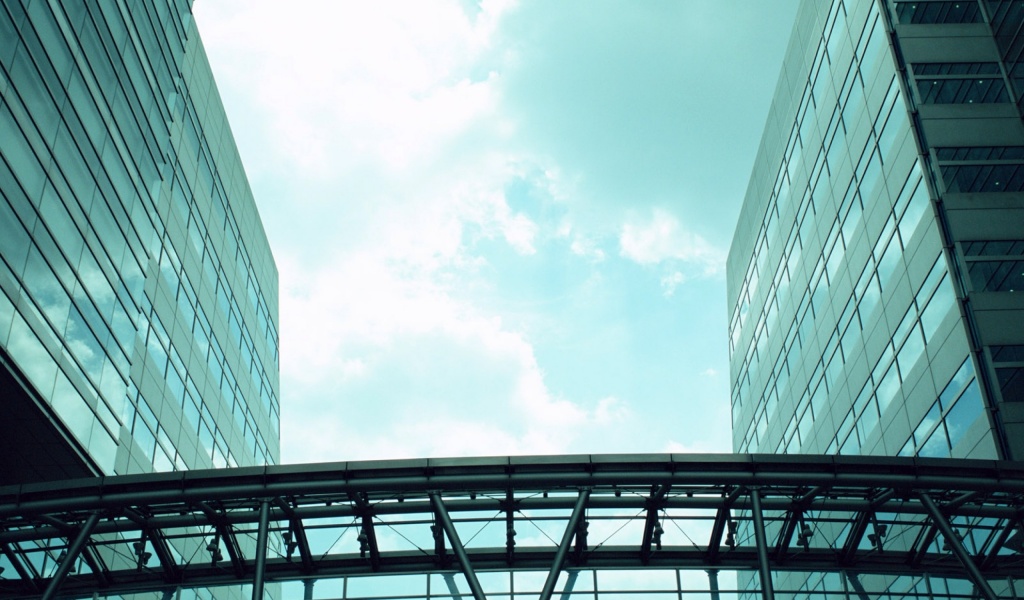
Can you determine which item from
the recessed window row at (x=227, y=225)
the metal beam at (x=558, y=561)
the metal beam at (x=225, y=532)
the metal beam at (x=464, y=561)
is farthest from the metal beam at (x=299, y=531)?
the recessed window row at (x=227, y=225)

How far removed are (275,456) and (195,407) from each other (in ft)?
59.7

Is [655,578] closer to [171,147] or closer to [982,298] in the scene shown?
[982,298]

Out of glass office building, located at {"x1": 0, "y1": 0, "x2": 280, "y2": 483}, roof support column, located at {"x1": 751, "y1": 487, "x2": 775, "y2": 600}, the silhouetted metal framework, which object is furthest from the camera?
glass office building, located at {"x1": 0, "y1": 0, "x2": 280, "y2": 483}

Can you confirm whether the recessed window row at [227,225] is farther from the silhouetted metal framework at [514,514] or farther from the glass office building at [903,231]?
the glass office building at [903,231]

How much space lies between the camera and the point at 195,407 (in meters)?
46.6

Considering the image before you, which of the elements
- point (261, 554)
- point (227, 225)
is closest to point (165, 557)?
point (261, 554)

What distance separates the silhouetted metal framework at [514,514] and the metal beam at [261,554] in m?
0.05

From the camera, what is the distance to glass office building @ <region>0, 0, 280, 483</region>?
2955 cm

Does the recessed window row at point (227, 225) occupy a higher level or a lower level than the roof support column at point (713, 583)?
higher

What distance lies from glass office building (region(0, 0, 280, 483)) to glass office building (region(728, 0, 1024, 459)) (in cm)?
2513

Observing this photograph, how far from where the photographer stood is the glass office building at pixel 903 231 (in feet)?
104

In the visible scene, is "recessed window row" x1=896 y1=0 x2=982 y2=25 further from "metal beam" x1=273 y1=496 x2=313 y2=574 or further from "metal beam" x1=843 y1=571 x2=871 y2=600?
A: "metal beam" x1=273 y1=496 x2=313 y2=574

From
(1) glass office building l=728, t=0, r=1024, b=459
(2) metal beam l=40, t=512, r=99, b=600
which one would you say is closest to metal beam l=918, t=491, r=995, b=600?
(1) glass office building l=728, t=0, r=1024, b=459

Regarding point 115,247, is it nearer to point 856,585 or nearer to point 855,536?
point 855,536
